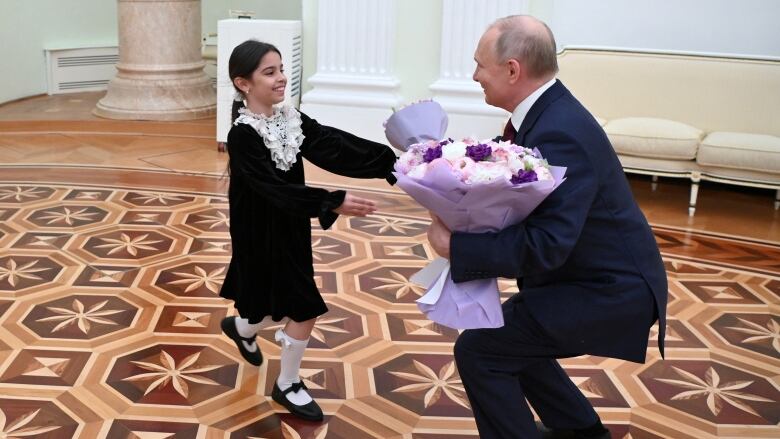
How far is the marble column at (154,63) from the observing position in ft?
28.1

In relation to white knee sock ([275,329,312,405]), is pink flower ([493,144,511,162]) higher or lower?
higher

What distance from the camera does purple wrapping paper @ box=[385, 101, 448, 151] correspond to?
8.97ft

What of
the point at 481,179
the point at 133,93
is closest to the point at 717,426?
the point at 481,179

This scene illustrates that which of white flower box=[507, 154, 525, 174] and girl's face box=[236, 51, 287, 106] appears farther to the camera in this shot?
girl's face box=[236, 51, 287, 106]

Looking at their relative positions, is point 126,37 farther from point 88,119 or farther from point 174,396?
point 174,396

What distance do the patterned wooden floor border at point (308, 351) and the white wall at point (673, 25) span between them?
208 cm

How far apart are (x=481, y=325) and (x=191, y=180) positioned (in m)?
4.57

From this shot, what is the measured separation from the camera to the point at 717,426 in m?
3.19

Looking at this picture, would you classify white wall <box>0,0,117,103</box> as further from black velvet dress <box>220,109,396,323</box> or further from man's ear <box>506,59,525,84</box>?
man's ear <box>506,59,525,84</box>

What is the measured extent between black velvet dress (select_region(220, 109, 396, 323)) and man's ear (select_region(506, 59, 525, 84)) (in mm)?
795

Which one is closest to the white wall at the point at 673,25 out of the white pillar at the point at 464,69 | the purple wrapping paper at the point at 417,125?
the white pillar at the point at 464,69

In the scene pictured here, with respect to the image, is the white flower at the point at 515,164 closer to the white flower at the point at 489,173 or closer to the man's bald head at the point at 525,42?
the white flower at the point at 489,173

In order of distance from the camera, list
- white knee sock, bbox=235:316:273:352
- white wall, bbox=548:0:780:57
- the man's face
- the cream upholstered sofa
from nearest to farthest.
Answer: the man's face
white knee sock, bbox=235:316:273:352
the cream upholstered sofa
white wall, bbox=548:0:780:57

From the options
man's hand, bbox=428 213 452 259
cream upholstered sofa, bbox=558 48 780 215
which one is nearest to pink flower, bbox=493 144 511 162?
man's hand, bbox=428 213 452 259
